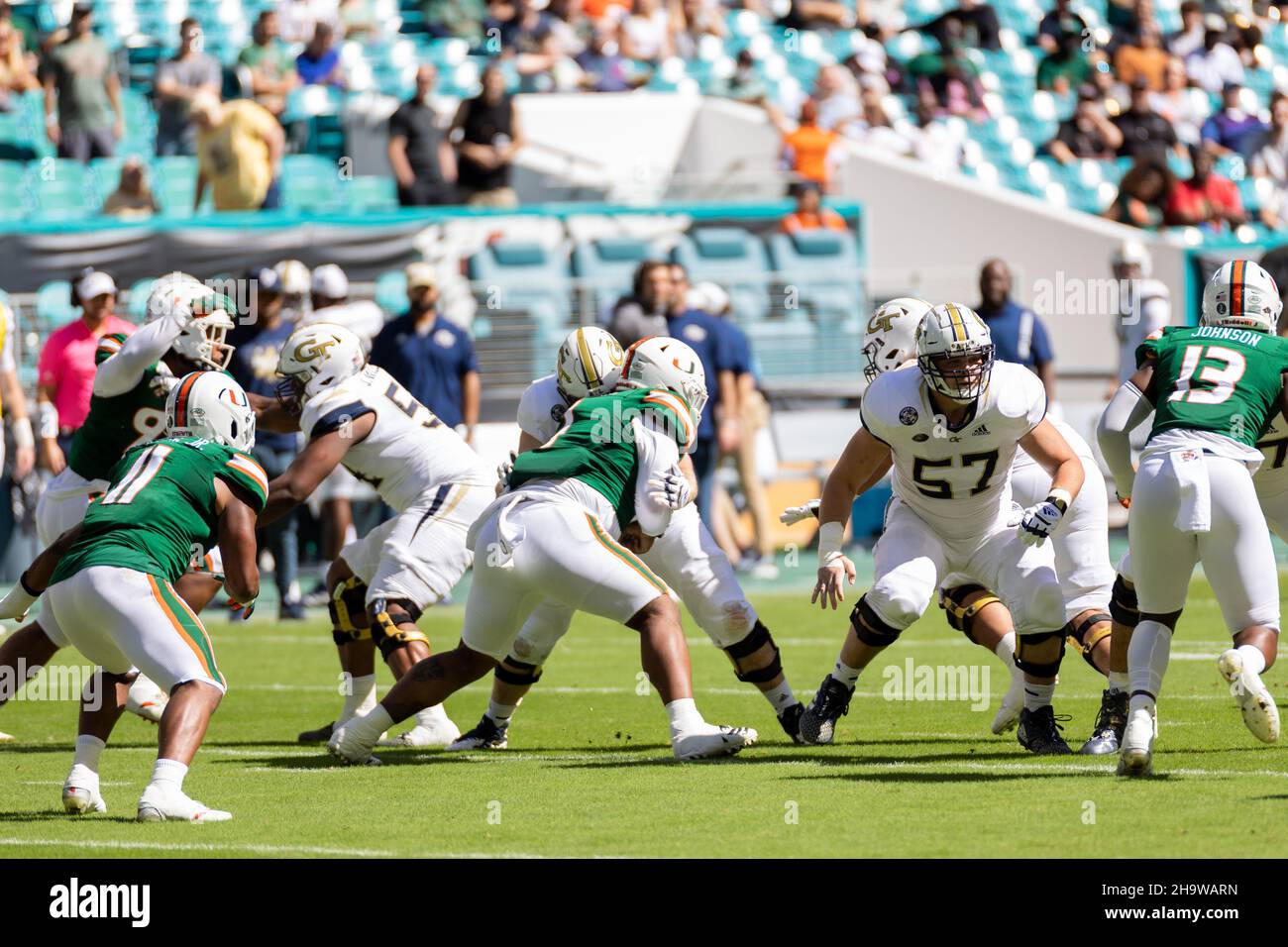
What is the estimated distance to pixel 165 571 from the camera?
21.2 feet

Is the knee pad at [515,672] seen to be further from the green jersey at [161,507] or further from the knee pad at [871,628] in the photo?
the green jersey at [161,507]

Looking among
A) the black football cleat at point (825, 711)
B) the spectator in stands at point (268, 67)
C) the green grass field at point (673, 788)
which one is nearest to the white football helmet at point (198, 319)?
the green grass field at point (673, 788)

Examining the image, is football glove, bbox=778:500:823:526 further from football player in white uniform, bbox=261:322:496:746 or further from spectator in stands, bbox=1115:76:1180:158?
spectator in stands, bbox=1115:76:1180:158

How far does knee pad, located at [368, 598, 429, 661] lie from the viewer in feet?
26.3

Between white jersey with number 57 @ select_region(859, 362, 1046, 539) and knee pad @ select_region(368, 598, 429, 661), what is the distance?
6.58 feet

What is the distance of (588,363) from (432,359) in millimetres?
5720

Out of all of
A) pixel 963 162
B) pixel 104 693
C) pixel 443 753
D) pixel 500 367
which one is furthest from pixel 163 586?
pixel 963 162

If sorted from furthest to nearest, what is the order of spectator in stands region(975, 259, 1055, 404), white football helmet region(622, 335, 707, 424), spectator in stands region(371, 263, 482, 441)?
spectator in stands region(371, 263, 482, 441) < spectator in stands region(975, 259, 1055, 404) < white football helmet region(622, 335, 707, 424)

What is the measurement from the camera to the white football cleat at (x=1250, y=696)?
20.1 feet

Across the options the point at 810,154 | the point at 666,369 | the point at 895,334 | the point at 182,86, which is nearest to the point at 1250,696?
the point at 895,334

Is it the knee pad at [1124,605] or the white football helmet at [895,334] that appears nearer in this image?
the knee pad at [1124,605]

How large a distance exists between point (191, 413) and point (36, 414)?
969 centimetres

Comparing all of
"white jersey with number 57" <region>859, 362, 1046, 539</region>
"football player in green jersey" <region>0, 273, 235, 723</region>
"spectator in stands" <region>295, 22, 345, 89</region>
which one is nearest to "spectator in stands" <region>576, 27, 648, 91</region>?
"spectator in stands" <region>295, 22, 345, 89</region>

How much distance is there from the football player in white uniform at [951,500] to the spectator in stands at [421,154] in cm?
1148
